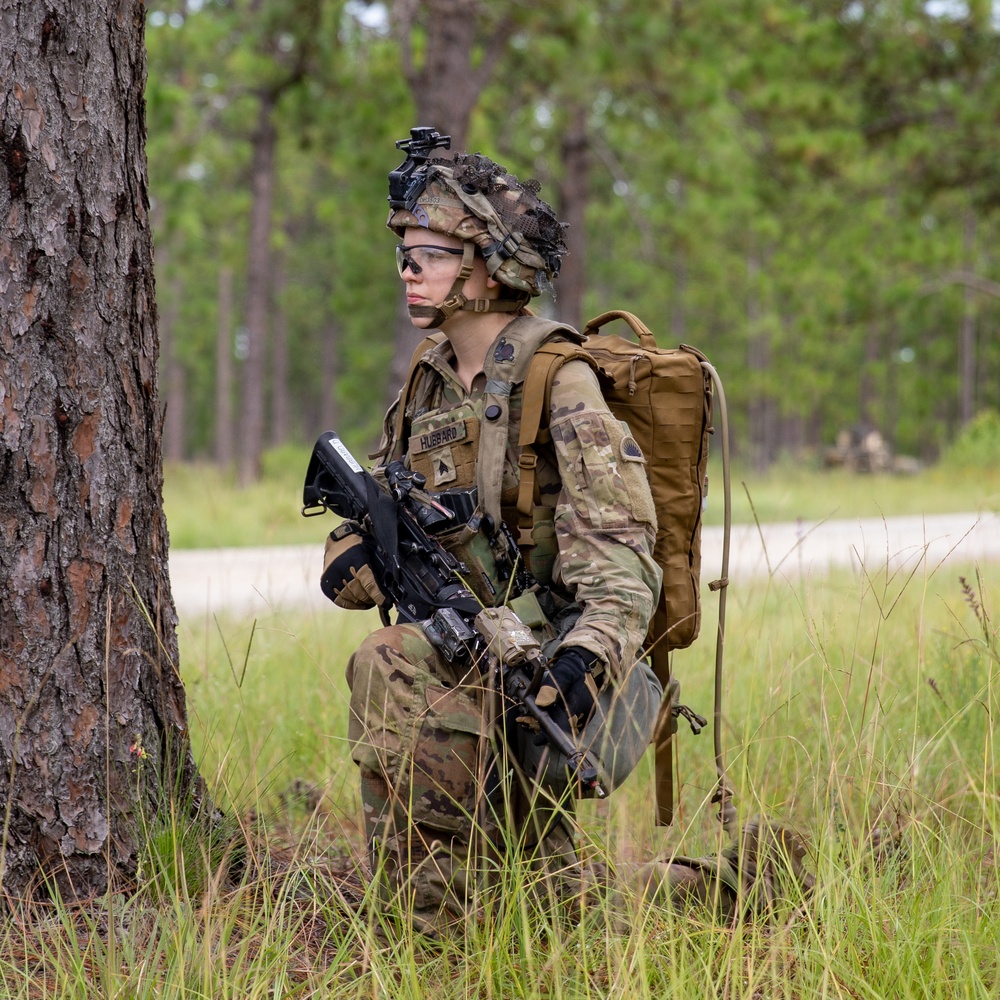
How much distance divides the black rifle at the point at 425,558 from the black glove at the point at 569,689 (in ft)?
0.15

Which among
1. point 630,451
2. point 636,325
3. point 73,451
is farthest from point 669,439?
point 73,451

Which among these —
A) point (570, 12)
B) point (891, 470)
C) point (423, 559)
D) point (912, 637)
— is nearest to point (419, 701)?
point (423, 559)

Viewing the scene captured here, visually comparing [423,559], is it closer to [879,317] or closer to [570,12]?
[570,12]

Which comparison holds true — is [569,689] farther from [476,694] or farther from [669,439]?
[669,439]

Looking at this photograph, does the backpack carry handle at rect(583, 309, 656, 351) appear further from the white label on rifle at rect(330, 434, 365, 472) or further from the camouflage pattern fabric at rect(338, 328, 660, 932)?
the white label on rifle at rect(330, 434, 365, 472)

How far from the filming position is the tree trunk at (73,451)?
2293 mm

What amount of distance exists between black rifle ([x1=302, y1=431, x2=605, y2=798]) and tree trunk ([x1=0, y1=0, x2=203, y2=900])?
0.46 meters

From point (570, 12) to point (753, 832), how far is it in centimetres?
874

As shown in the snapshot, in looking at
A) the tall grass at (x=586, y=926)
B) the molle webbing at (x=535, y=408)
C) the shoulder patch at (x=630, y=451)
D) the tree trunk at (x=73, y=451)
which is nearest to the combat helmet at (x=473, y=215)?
the molle webbing at (x=535, y=408)

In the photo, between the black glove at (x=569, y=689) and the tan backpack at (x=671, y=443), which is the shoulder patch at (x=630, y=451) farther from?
the black glove at (x=569, y=689)

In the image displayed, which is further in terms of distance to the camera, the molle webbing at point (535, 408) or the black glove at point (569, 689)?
the molle webbing at point (535, 408)

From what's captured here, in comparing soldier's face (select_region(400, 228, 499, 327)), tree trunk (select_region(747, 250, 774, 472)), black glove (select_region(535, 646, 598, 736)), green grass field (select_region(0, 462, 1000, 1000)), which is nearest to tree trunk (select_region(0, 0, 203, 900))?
green grass field (select_region(0, 462, 1000, 1000))

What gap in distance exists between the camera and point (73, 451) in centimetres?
236

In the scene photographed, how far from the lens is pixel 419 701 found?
2465 millimetres
